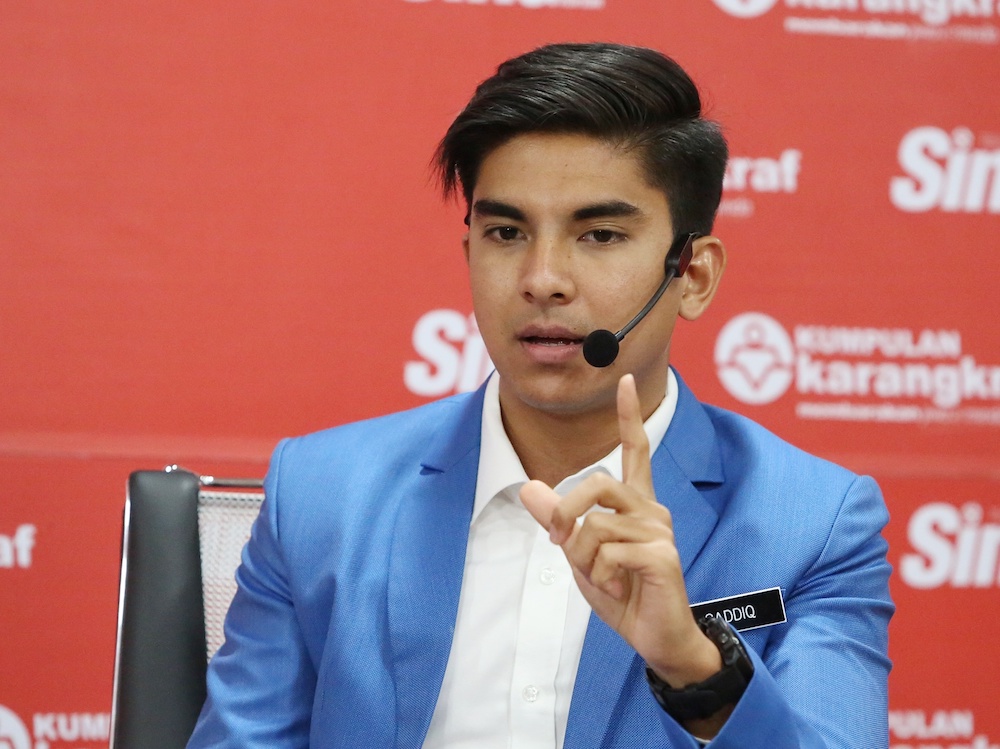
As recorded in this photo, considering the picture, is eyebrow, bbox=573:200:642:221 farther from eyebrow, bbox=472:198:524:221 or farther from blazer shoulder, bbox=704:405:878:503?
blazer shoulder, bbox=704:405:878:503

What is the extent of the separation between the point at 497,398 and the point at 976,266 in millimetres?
1461

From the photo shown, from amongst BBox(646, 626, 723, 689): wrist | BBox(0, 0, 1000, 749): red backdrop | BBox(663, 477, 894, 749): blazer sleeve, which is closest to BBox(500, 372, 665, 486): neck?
BBox(663, 477, 894, 749): blazer sleeve

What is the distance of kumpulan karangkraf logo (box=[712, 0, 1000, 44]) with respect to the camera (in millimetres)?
2691

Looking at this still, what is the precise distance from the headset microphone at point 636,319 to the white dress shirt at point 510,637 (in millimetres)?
237

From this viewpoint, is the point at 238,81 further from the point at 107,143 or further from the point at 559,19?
the point at 559,19

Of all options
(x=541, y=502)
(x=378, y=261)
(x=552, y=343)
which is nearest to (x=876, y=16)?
(x=378, y=261)

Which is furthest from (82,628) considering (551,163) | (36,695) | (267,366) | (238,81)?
(551,163)

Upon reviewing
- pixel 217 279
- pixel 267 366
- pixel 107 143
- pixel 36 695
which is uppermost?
pixel 107 143

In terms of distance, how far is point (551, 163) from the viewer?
63.9 inches

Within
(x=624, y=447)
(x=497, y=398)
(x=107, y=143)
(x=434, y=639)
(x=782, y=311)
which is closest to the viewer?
(x=624, y=447)

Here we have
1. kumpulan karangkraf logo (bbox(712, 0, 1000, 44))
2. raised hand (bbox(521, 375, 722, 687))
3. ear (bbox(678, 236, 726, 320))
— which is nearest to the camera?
raised hand (bbox(521, 375, 722, 687))

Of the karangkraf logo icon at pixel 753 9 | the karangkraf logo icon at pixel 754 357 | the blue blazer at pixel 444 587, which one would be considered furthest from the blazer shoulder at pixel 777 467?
the karangkraf logo icon at pixel 753 9

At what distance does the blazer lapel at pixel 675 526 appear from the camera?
1484 mm

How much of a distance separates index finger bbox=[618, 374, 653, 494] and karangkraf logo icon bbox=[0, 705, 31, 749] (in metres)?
1.77
